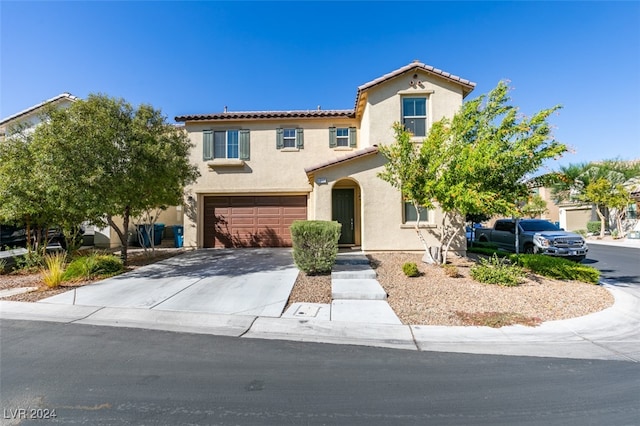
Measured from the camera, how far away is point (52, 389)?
141 inches

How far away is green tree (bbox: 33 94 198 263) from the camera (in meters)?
7.98

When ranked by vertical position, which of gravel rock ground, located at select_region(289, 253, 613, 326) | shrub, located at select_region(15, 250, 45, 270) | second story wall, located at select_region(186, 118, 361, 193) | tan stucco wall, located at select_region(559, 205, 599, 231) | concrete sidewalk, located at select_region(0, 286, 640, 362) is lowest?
concrete sidewalk, located at select_region(0, 286, 640, 362)

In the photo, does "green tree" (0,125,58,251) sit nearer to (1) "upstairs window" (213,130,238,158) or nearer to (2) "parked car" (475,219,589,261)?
(1) "upstairs window" (213,130,238,158)

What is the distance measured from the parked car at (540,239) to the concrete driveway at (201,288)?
35.0 ft

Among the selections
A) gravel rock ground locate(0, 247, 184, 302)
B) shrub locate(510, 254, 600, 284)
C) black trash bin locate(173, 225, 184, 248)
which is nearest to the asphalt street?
gravel rock ground locate(0, 247, 184, 302)

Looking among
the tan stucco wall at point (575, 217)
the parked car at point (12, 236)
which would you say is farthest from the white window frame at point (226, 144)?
the tan stucco wall at point (575, 217)

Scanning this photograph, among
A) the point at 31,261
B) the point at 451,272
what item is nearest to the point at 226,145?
the point at 31,261

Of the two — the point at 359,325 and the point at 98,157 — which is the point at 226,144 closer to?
the point at 98,157

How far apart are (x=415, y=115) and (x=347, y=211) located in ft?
15.9

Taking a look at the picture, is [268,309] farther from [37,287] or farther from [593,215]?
[593,215]

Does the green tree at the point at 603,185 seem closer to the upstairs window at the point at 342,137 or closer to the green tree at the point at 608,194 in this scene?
the green tree at the point at 608,194

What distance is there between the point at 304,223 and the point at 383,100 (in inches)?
253

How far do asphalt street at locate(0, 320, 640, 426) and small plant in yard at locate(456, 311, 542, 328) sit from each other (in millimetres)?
1358

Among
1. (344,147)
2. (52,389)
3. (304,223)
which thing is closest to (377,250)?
(304,223)
